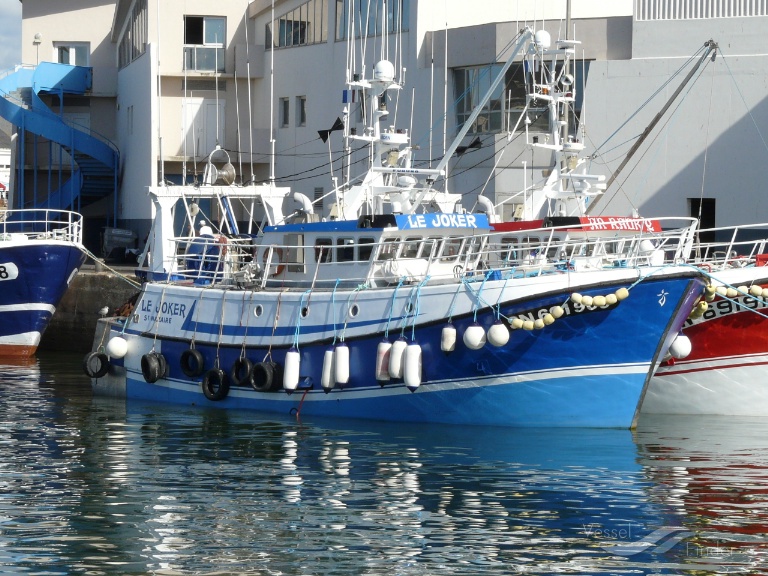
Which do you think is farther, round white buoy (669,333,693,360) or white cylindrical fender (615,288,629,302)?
round white buoy (669,333,693,360)

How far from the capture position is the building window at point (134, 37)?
1412 inches

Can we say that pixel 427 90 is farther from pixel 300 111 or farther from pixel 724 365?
pixel 724 365

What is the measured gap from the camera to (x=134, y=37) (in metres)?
37.3

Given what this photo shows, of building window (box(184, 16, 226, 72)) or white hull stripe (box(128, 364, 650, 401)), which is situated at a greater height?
building window (box(184, 16, 226, 72))

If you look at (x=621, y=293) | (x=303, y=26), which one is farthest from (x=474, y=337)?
(x=303, y=26)

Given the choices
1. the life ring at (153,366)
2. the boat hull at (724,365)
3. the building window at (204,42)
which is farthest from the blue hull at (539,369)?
the building window at (204,42)

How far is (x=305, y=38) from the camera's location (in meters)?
33.0

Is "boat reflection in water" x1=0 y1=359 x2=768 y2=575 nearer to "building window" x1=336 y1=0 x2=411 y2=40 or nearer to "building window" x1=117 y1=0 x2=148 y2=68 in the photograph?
"building window" x1=336 y1=0 x2=411 y2=40

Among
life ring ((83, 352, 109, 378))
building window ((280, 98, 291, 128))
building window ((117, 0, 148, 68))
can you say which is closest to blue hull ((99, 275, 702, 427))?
life ring ((83, 352, 109, 378))

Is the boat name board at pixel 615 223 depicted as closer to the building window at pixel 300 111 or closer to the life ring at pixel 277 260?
the life ring at pixel 277 260

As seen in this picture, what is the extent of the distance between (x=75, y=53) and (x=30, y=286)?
64.0ft

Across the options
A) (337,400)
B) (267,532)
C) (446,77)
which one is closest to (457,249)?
(337,400)

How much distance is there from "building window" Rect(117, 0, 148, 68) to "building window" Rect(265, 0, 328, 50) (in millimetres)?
3676

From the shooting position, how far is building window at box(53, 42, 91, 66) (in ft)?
136
